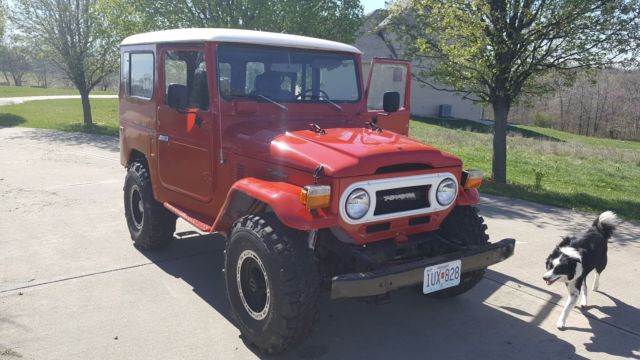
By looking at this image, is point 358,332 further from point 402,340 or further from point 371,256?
point 371,256

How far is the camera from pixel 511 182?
10930 mm

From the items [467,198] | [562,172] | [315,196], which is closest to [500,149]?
[562,172]

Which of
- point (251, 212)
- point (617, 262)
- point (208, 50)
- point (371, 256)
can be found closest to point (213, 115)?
point (208, 50)

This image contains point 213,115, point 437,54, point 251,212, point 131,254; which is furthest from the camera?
point 437,54

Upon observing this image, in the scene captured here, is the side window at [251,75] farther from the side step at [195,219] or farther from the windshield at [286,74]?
the side step at [195,219]

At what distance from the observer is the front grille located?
3885 millimetres

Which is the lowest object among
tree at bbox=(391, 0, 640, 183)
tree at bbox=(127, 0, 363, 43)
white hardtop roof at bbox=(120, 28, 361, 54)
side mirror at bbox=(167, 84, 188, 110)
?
side mirror at bbox=(167, 84, 188, 110)

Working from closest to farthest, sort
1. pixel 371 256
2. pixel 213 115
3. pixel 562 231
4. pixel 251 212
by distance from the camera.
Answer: pixel 371 256 → pixel 251 212 → pixel 213 115 → pixel 562 231

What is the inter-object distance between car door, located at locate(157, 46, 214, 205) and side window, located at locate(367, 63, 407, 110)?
169 cm

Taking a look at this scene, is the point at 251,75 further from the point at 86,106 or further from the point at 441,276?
the point at 86,106

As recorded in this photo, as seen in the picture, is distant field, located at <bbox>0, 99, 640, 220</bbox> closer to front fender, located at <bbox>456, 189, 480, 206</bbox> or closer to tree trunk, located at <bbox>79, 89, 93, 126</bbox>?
tree trunk, located at <bbox>79, 89, 93, 126</bbox>

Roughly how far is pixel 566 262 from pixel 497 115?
258 inches

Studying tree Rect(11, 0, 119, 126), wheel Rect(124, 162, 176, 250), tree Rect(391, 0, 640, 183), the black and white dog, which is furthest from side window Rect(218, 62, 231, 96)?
tree Rect(11, 0, 119, 126)

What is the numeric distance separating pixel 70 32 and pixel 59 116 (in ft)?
16.8
